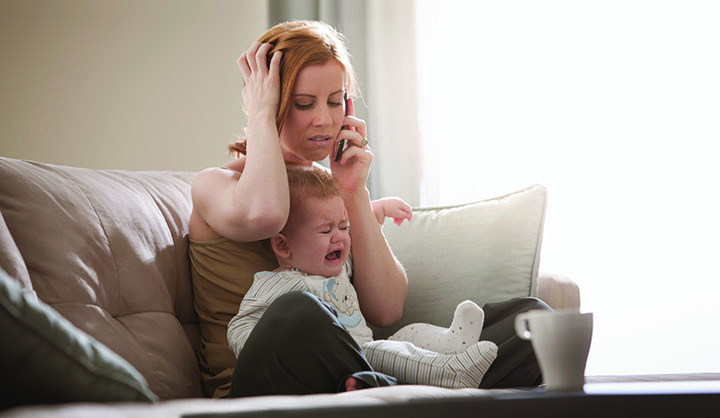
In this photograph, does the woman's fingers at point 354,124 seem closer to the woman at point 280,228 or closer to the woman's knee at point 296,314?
the woman at point 280,228

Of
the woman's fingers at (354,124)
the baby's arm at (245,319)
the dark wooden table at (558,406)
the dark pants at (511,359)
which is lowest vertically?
the dark pants at (511,359)

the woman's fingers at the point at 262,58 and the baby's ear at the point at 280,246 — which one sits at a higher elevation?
the woman's fingers at the point at 262,58

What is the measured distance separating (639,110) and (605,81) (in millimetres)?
185

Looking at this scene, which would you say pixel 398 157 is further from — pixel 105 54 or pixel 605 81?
pixel 105 54

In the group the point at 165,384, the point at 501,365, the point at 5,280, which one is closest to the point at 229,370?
the point at 165,384

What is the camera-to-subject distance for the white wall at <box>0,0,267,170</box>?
118 inches

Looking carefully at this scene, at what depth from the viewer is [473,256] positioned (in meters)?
1.66

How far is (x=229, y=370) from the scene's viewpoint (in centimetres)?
138

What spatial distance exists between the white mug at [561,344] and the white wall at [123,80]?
241 centimetres

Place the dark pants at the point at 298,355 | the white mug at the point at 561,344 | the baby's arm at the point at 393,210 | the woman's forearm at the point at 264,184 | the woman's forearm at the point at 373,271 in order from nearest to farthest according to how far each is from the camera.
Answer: the white mug at the point at 561,344 → the dark pants at the point at 298,355 → the woman's forearm at the point at 264,184 → the woman's forearm at the point at 373,271 → the baby's arm at the point at 393,210

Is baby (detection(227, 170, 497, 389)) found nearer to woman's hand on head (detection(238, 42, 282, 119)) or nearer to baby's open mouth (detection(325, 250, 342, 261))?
baby's open mouth (detection(325, 250, 342, 261))

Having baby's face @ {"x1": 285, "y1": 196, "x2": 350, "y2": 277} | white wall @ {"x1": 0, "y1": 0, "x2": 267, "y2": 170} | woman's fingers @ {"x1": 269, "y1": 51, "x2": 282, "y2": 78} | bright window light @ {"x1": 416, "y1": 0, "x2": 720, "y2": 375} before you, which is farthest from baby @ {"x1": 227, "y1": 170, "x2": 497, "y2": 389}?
white wall @ {"x1": 0, "y1": 0, "x2": 267, "y2": 170}

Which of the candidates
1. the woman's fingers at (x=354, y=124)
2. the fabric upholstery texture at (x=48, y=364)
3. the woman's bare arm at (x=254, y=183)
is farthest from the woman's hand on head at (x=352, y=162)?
the fabric upholstery texture at (x=48, y=364)

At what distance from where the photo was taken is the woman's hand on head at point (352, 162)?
1619mm
